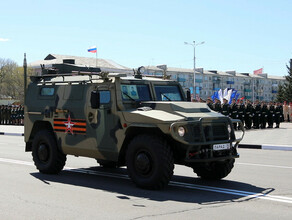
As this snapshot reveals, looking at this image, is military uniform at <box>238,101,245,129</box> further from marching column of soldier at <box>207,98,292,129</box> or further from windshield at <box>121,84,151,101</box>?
windshield at <box>121,84,151,101</box>

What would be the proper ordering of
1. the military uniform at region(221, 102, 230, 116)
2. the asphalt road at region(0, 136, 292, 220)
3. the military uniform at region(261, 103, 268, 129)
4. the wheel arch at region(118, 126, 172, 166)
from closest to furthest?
the asphalt road at region(0, 136, 292, 220)
the wheel arch at region(118, 126, 172, 166)
the military uniform at region(221, 102, 230, 116)
the military uniform at region(261, 103, 268, 129)

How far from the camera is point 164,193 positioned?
7.97 metres

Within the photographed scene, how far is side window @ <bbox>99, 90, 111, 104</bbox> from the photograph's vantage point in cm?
912

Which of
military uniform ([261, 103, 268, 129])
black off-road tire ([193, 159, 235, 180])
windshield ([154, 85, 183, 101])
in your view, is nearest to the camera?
black off-road tire ([193, 159, 235, 180])

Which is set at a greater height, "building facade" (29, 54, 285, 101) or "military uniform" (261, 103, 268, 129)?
"building facade" (29, 54, 285, 101)

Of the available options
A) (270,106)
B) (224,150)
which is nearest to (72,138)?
(224,150)

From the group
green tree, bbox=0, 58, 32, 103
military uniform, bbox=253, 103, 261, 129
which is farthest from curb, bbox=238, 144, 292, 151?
green tree, bbox=0, 58, 32, 103

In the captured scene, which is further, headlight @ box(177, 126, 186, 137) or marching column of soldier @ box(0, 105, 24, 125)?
marching column of soldier @ box(0, 105, 24, 125)

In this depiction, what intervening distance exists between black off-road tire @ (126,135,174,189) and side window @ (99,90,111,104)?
1.13 m

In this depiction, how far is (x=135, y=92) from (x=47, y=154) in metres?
2.58

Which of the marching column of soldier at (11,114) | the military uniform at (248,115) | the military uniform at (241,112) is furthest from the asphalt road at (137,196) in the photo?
the marching column of soldier at (11,114)

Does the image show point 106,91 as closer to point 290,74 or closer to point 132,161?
point 132,161

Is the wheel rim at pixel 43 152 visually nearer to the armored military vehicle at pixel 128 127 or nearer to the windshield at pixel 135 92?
the armored military vehicle at pixel 128 127

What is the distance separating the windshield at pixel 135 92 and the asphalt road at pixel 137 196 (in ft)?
5.34
